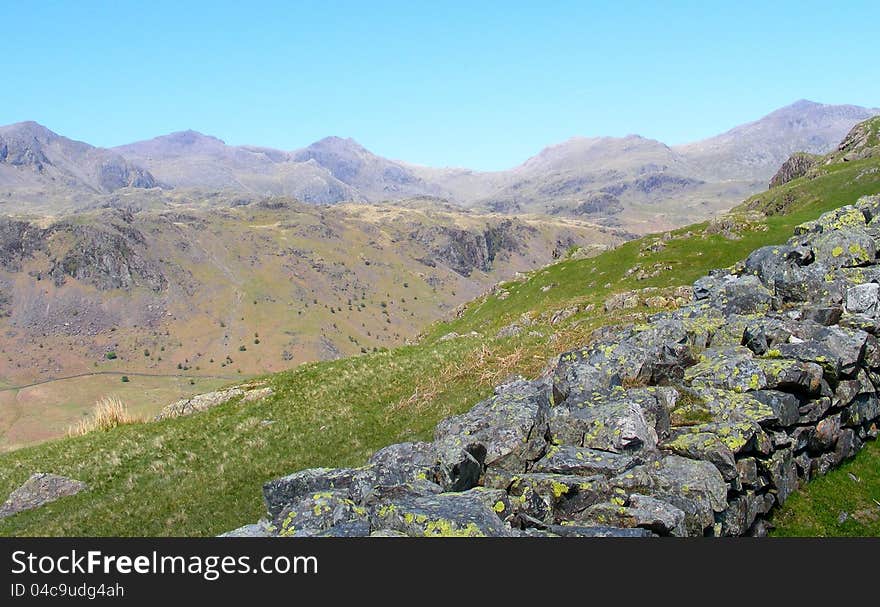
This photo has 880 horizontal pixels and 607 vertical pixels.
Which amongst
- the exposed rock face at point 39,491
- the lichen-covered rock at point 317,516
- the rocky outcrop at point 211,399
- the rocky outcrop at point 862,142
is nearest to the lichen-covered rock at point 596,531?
the lichen-covered rock at point 317,516

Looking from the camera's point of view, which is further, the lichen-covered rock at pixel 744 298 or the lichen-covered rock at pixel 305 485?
the lichen-covered rock at pixel 744 298

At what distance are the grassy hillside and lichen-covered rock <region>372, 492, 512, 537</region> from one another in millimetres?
8778

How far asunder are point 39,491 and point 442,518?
19503 mm

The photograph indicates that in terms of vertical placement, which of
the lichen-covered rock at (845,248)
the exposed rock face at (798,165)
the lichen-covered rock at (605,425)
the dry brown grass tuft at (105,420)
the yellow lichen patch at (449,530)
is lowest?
the dry brown grass tuft at (105,420)

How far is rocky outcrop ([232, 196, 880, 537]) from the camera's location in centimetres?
1045

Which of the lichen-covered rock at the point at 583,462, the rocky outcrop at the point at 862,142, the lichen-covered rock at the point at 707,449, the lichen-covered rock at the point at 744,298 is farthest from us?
the rocky outcrop at the point at 862,142

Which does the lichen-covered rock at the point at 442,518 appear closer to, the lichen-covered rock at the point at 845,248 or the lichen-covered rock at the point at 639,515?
the lichen-covered rock at the point at 639,515

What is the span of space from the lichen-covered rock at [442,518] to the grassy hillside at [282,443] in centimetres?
878

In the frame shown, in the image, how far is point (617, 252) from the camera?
202 feet

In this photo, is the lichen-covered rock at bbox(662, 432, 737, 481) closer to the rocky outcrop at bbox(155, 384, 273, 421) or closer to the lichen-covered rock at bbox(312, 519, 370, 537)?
the lichen-covered rock at bbox(312, 519, 370, 537)

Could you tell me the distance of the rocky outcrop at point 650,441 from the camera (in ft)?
34.3

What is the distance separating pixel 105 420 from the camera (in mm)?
29578

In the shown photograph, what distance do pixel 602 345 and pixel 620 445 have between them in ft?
19.1
